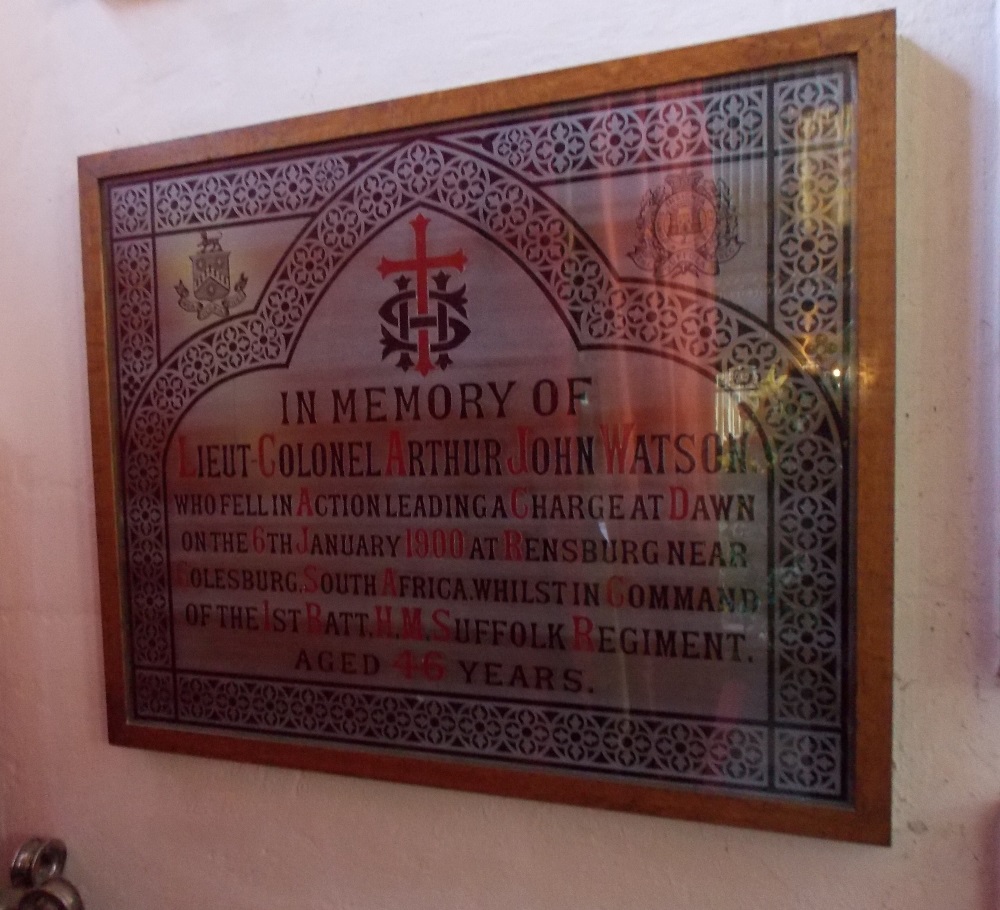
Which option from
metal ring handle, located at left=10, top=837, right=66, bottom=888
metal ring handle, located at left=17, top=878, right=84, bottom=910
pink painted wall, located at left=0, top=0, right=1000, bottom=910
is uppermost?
pink painted wall, located at left=0, top=0, right=1000, bottom=910

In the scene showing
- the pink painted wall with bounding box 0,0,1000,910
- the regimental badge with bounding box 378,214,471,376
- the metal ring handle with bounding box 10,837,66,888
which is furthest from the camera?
the metal ring handle with bounding box 10,837,66,888

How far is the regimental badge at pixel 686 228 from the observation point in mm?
669

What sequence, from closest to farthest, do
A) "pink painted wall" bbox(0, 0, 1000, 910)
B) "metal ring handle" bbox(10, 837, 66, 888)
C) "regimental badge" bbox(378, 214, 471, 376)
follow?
"pink painted wall" bbox(0, 0, 1000, 910)
"regimental badge" bbox(378, 214, 471, 376)
"metal ring handle" bbox(10, 837, 66, 888)

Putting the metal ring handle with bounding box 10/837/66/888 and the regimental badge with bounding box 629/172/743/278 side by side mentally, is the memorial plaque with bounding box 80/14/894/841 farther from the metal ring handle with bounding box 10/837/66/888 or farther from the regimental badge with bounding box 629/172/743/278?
the metal ring handle with bounding box 10/837/66/888

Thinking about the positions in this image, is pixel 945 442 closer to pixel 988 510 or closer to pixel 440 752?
pixel 988 510

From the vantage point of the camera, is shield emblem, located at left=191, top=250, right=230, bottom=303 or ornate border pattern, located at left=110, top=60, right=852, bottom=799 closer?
ornate border pattern, located at left=110, top=60, right=852, bottom=799

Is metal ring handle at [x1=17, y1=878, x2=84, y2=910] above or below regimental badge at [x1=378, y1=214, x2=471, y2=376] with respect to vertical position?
below

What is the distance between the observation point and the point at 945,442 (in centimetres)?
65

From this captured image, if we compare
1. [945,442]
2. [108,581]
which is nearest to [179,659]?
[108,581]

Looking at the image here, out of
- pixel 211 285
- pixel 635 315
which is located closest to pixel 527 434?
pixel 635 315

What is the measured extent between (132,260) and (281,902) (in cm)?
77

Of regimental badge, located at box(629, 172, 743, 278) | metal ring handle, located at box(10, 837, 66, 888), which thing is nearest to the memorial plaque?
regimental badge, located at box(629, 172, 743, 278)

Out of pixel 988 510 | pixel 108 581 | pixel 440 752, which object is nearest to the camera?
pixel 988 510

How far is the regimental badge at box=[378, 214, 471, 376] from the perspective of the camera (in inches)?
29.5
